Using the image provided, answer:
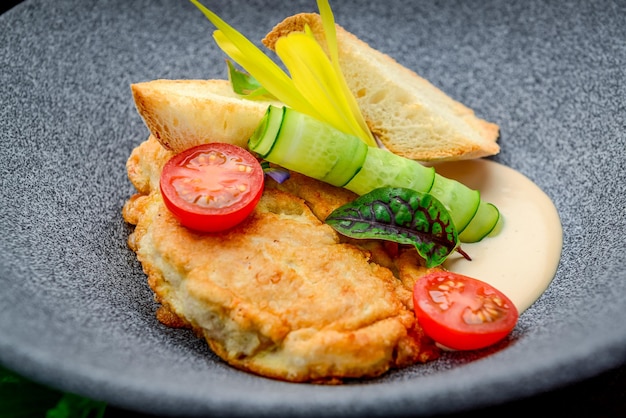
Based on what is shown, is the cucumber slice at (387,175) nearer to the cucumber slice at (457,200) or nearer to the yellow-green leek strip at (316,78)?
the cucumber slice at (457,200)

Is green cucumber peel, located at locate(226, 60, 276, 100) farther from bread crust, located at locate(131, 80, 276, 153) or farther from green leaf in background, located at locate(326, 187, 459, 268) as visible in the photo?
green leaf in background, located at locate(326, 187, 459, 268)

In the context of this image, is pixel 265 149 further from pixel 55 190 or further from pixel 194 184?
pixel 55 190

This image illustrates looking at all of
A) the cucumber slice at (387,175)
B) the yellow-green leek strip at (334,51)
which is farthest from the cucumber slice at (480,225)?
the yellow-green leek strip at (334,51)

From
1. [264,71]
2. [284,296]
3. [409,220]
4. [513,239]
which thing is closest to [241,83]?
[264,71]

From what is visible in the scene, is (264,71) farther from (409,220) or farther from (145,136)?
(145,136)

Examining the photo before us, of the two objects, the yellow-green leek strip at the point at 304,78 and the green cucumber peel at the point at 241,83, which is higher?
the yellow-green leek strip at the point at 304,78

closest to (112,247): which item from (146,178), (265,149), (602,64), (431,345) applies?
(146,178)

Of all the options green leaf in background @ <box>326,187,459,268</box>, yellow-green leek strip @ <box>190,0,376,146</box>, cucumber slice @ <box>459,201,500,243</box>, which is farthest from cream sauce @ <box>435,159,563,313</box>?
yellow-green leek strip @ <box>190,0,376,146</box>
